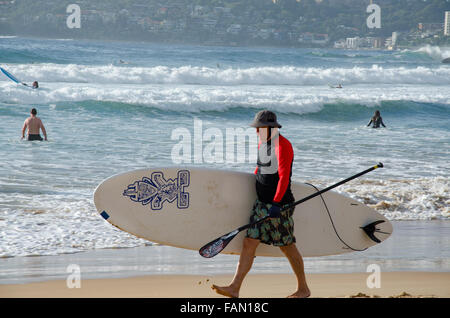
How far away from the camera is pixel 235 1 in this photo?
61.7 metres

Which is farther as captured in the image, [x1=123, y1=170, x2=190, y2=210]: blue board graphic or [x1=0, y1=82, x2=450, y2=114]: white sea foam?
[x1=0, y1=82, x2=450, y2=114]: white sea foam

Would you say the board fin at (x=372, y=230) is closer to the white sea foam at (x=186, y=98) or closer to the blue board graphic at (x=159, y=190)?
the blue board graphic at (x=159, y=190)

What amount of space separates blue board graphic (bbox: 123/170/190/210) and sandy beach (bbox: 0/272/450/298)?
20.8 inches

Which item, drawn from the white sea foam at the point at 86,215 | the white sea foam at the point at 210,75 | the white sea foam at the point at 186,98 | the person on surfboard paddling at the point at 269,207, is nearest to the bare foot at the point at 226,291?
the person on surfboard paddling at the point at 269,207

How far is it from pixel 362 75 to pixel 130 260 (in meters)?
29.3

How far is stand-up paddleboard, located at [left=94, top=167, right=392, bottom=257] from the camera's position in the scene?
167 inches

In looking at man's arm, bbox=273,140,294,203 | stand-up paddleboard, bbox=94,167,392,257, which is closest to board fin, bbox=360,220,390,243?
stand-up paddleboard, bbox=94,167,392,257

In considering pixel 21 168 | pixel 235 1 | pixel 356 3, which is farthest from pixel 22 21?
pixel 21 168

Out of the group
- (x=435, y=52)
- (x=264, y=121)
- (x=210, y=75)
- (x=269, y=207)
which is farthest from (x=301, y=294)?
(x=435, y=52)

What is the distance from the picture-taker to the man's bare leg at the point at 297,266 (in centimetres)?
368

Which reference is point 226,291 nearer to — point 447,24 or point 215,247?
point 215,247

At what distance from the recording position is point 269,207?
3660mm

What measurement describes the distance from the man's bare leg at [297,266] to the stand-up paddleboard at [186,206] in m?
0.58

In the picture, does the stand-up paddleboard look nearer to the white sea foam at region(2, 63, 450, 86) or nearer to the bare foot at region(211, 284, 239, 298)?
the bare foot at region(211, 284, 239, 298)
